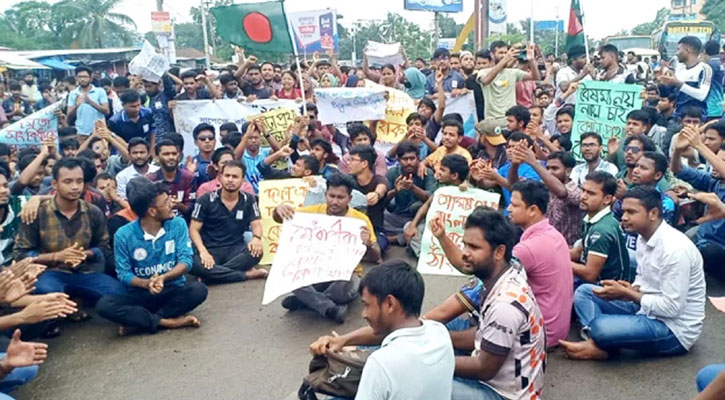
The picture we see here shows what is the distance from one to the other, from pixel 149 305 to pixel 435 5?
32372 mm

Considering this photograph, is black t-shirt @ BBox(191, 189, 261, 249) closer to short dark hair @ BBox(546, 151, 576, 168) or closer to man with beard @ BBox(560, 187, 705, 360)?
short dark hair @ BBox(546, 151, 576, 168)

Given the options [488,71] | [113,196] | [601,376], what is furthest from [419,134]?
[601,376]

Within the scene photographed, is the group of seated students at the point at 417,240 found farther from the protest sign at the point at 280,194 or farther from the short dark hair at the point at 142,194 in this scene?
the protest sign at the point at 280,194

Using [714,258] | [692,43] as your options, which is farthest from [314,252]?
[692,43]

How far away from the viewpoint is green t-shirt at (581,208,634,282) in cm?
488

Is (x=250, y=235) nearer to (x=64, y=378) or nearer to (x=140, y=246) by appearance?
(x=140, y=246)

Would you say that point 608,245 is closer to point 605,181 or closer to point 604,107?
point 605,181

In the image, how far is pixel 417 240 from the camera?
23.6 ft

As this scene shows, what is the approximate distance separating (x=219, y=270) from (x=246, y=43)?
4036mm

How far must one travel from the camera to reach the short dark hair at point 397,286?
2916 mm

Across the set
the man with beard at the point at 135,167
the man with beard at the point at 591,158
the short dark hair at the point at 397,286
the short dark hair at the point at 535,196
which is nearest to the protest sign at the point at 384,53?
the man with beard at the point at 135,167

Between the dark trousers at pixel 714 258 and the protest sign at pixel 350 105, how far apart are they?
4.93 m

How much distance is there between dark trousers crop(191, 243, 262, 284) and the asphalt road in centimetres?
73

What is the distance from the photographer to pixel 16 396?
4.54 m
